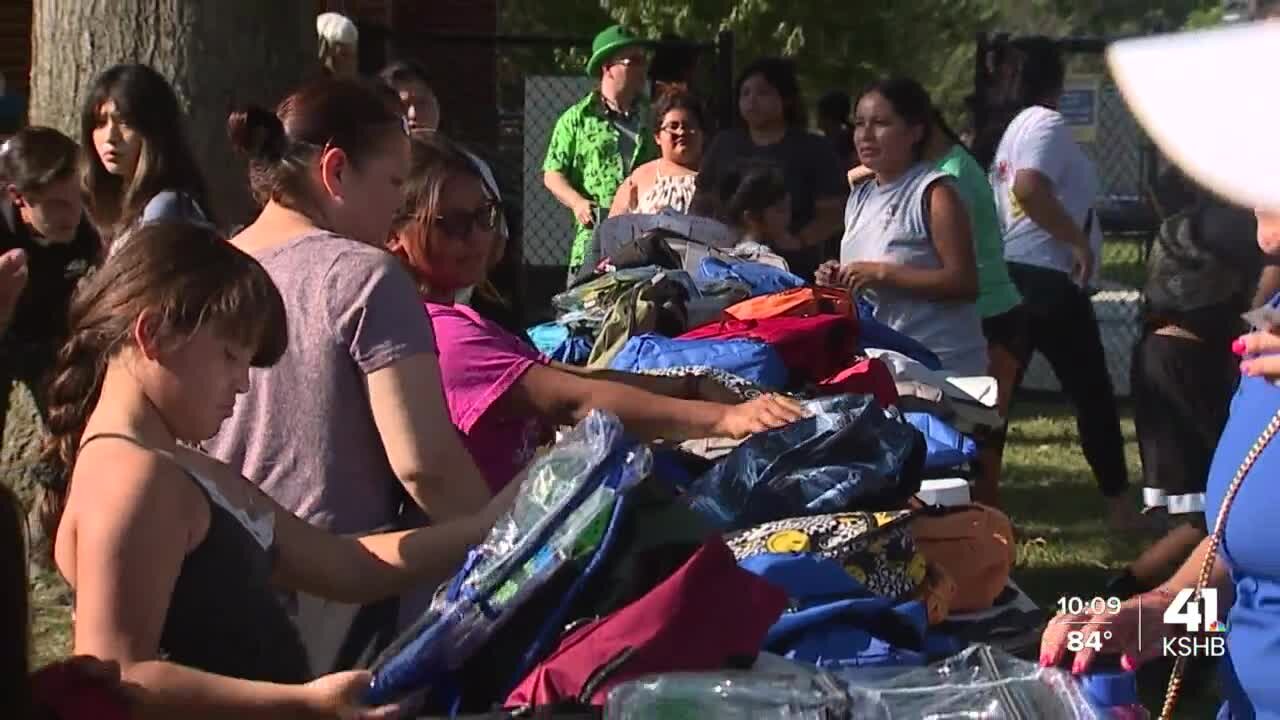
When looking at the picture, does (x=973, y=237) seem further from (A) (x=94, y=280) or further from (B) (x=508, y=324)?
(A) (x=94, y=280)

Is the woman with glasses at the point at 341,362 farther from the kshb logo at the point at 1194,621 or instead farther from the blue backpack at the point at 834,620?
the kshb logo at the point at 1194,621

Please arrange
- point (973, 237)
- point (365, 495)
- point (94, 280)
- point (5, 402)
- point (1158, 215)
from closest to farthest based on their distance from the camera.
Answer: point (94, 280), point (365, 495), point (1158, 215), point (973, 237), point (5, 402)

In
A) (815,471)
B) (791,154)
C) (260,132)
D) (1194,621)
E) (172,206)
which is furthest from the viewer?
(791,154)

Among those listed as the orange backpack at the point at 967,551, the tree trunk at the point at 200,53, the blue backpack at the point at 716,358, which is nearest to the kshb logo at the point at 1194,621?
the orange backpack at the point at 967,551

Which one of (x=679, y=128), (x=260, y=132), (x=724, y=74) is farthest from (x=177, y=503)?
(x=724, y=74)

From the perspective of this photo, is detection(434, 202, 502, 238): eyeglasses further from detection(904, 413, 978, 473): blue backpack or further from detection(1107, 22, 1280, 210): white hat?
detection(1107, 22, 1280, 210): white hat

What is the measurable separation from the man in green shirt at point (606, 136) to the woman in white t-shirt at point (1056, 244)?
1.83 m

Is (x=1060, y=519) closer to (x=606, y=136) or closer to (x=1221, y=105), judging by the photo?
(x=606, y=136)

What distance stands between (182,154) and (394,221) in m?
1.93

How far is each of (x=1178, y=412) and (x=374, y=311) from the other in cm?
323

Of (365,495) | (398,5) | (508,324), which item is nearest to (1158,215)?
(508,324)

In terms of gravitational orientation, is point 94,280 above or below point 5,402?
above

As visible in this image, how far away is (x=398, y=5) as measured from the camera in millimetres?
14703

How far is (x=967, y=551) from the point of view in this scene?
10.8 ft
